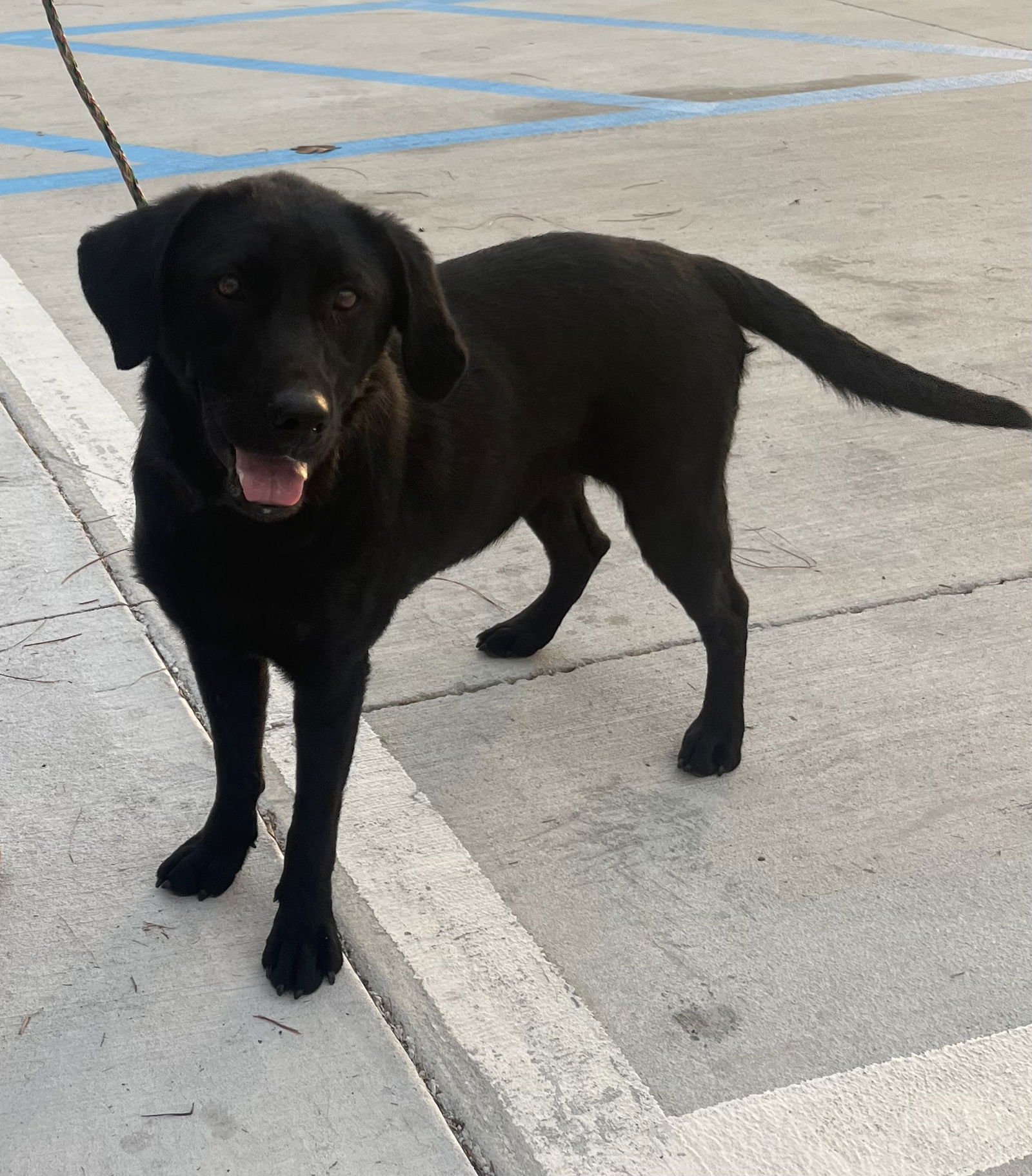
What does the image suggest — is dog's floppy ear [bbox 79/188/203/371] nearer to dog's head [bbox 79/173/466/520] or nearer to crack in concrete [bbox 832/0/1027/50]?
dog's head [bbox 79/173/466/520]

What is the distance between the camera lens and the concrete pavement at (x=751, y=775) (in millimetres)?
2322

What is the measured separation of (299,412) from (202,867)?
1001mm

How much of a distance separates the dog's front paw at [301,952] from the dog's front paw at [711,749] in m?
0.92

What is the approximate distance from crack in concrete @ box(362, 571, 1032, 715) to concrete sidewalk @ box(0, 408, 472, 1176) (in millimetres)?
532

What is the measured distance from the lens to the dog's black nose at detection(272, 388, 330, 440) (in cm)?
214

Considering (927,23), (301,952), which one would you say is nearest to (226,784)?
(301,952)

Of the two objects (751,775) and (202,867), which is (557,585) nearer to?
(751,775)

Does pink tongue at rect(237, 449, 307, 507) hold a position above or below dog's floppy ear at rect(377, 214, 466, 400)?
below

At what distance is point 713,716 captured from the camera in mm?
3168

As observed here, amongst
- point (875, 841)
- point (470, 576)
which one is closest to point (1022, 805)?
point (875, 841)

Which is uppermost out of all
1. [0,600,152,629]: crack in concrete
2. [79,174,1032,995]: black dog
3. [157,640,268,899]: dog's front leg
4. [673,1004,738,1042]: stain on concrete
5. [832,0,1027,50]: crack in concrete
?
[79,174,1032,995]: black dog

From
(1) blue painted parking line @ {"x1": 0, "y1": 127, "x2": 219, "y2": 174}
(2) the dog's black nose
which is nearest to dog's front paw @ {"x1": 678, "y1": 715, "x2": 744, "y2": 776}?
(2) the dog's black nose

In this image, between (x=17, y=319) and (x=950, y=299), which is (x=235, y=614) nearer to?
(x=17, y=319)

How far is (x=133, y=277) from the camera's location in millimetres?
2287
